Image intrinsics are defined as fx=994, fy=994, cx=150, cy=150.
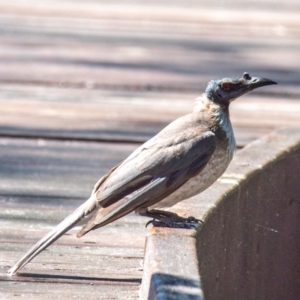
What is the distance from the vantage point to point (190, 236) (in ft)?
12.5

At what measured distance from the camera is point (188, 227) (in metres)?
3.96

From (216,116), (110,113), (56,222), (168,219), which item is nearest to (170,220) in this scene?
(168,219)

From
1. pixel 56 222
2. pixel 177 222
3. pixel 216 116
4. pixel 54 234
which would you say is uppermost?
pixel 216 116

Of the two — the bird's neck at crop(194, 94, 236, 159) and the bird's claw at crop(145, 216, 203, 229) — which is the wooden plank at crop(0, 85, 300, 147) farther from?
the bird's claw at crop(145, 216, 203, 229)

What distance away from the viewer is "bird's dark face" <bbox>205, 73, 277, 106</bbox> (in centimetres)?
508

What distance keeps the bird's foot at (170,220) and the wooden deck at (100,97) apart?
0.16 meters

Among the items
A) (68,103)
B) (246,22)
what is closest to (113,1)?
(246,22)

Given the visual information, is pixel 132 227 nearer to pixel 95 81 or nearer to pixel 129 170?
pixel 129 170

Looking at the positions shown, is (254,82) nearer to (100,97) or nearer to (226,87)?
(226,87)

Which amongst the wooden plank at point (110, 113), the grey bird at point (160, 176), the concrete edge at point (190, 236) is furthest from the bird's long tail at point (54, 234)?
the wooden plank at point (110, 113)

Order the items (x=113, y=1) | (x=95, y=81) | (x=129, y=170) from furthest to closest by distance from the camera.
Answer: (x=113, y=1)
(x=95, y=81)
(x=129, y=170)

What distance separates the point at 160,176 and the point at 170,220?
370 mm

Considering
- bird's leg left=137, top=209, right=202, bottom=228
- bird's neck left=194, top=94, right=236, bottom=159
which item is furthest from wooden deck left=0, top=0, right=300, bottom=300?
bird's neck left=194, top=94, right=236, bottom=159

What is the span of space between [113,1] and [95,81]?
4231 mm
